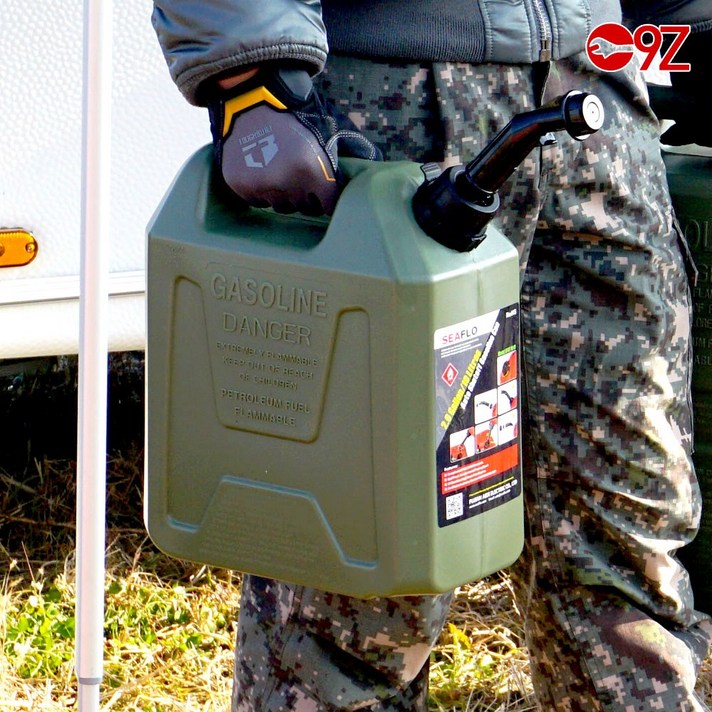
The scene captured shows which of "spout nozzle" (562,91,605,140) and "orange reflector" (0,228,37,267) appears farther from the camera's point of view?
"orange reflector" (0,228,37,267)

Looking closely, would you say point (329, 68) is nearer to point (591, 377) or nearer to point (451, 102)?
point (451, 102)

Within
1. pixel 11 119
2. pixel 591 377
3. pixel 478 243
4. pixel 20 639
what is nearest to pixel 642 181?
pixel 591 377

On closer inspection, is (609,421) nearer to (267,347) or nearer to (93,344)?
(267,347)

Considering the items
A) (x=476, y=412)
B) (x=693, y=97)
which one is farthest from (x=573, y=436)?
(x=693, y=97)

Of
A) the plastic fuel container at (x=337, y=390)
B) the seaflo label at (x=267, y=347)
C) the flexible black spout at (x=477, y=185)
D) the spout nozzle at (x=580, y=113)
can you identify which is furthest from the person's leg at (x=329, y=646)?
the spout nozzle at (x=580, y=113)

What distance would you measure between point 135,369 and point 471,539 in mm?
1951

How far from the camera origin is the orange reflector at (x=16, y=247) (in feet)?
6.56

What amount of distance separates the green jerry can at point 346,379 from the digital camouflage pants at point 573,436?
0.49 feet

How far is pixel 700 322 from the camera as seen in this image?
1687 millimetres

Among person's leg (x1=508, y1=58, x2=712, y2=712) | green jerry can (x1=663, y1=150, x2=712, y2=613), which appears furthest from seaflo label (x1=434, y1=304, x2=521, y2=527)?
green jerry can (x1=663, y1=150, x2=712, y2=613)

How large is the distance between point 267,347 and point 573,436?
425 mm

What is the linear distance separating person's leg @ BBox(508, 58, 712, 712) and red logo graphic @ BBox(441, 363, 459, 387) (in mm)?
297

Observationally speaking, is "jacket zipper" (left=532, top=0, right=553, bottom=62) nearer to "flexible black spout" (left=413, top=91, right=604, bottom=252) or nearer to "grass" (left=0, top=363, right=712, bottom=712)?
"flexible black spout" (left=413, top=91, right=604, bottom=252)

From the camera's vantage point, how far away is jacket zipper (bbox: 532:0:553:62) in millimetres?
1294
